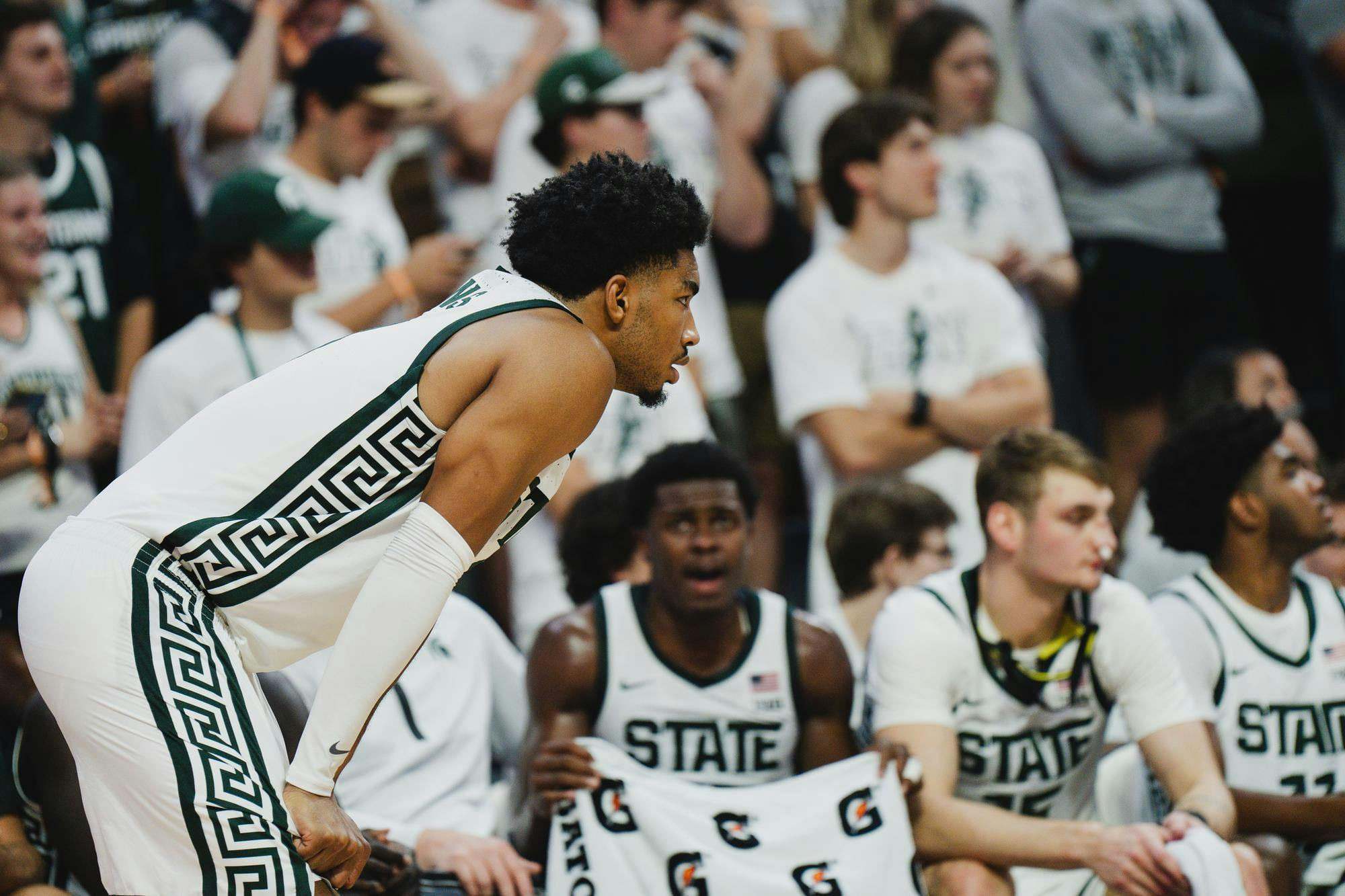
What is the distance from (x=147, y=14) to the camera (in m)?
6.62

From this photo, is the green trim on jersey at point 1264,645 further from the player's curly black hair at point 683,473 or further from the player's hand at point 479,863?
the player's hand at point 479,863

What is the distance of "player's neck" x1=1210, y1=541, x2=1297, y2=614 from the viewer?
453 centimetres

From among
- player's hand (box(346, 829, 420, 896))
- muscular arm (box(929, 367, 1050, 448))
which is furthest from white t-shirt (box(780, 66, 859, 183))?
player's hand (box(346, 829, 420, 896))

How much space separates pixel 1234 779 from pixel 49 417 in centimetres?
359

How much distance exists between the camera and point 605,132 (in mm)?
5855

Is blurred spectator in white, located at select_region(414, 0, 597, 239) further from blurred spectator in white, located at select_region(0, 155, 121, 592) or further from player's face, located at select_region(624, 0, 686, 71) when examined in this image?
blurred spectator in white, located at select_region(0, 155, 121, 592)

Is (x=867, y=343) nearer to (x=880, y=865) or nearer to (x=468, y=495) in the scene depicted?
(x=880, y=865)

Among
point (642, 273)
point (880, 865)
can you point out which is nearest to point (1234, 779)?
point (880, 865)

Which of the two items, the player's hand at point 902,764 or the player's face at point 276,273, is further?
the player's face at point 276,273

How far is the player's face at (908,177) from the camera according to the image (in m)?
5.88

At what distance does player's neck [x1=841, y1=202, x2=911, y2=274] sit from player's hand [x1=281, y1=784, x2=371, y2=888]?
3737 mm

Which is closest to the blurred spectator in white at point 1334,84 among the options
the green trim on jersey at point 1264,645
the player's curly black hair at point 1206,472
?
the player's curly black hair at point 1206,472

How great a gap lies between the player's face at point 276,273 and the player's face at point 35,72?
1.12 metres

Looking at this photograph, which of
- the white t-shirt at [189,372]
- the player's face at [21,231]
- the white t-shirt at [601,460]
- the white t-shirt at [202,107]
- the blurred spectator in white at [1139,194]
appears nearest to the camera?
the white t-shirt at [189,372]
